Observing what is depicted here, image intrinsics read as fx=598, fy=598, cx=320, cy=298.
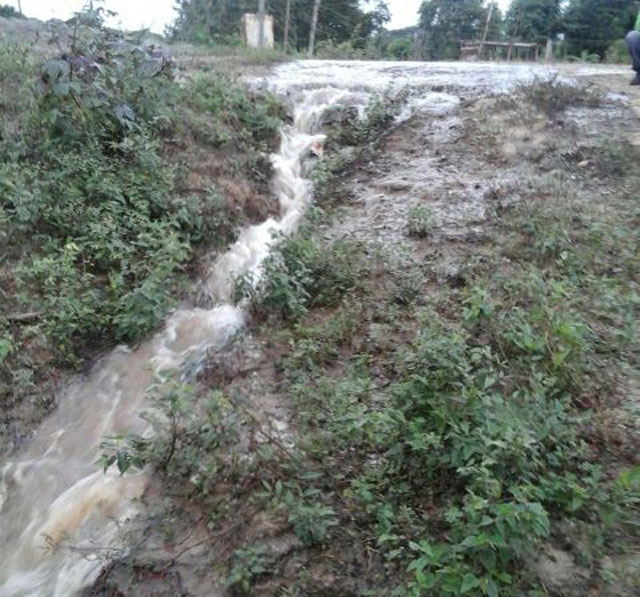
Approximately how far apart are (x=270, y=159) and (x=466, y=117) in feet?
9.30

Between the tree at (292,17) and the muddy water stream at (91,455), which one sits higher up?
the tree at (292,17)

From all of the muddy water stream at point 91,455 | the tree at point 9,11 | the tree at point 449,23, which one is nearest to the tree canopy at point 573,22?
the tree at point 449,23

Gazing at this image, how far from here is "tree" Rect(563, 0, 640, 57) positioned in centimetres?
2344

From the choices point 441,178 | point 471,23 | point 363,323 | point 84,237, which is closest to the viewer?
point 363,323

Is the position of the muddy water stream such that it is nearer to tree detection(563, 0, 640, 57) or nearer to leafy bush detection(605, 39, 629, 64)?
leafy bush detection(605, 39, 629, 64)

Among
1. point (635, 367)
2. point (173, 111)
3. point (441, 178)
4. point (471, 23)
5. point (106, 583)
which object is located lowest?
point (106, 583)

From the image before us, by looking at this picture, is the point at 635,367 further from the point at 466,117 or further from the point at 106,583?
the point at 466,117

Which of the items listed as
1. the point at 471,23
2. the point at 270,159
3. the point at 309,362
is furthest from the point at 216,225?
the point at 471,23

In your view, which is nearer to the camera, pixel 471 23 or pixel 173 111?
pixel 173 111

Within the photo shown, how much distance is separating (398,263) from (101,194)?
3.01 m

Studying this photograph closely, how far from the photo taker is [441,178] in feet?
23.3

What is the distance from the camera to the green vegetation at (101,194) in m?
5.07

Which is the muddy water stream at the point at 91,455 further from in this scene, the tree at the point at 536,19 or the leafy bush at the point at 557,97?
the tree at the point at 536,19

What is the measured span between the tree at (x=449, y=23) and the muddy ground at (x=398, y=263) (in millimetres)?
26716
